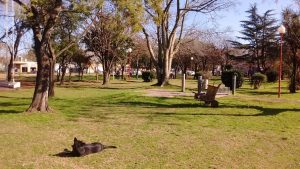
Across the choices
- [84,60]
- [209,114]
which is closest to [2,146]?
[209,114]

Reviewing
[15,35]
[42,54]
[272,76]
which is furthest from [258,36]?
[42,54]

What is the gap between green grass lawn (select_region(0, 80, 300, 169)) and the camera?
22.7 feet

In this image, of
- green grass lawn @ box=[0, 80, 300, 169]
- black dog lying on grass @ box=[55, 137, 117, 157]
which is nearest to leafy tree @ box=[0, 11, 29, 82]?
green grass lawn @ box=[0, 80, 300, 169]

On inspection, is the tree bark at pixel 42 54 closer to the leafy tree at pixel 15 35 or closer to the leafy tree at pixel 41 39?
the leafy tree at pixel 41 39

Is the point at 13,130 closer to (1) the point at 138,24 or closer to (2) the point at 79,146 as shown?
(2) the point at 79,146

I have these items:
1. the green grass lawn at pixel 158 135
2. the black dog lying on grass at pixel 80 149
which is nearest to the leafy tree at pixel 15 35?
the green grass lawn at pixel 158 135

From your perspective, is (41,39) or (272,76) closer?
(41,39)

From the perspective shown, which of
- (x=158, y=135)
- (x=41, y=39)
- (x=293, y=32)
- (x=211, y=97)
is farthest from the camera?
(x=293, y=32)

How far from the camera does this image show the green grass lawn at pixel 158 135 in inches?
272

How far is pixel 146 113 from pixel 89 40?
76.4 ft

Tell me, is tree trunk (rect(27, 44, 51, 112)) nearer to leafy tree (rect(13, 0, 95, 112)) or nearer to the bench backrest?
leafy tree (rect(13, 0, 95, 112))

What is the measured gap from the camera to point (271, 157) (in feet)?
24.3

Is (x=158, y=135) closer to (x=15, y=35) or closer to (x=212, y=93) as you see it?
(x=212, y=93)

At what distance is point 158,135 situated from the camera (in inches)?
363
